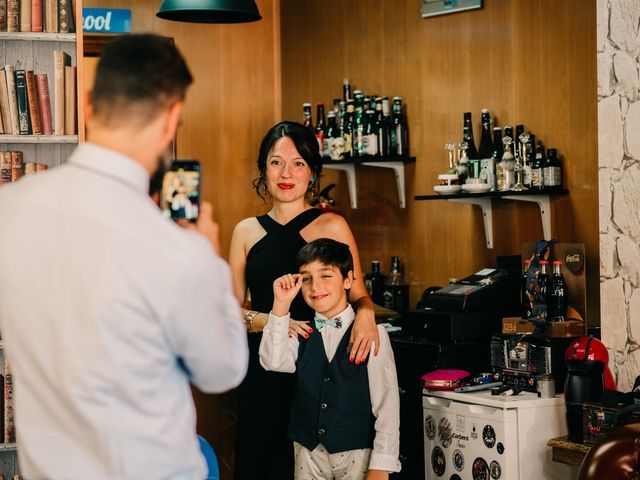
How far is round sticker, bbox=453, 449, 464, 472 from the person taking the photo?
3.73m

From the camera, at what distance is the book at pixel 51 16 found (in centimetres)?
342

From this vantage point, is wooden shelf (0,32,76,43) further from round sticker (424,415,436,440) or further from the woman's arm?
round sticker (424,415,436,440)

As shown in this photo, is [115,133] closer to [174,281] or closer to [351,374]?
[174,281]

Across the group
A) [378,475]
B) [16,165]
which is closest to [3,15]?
[16,165]

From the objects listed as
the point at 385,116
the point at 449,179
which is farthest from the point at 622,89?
the point at 385,116

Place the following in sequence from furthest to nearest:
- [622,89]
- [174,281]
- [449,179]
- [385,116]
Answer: [385,116] → [449,179] → [622,89] → [174,281]

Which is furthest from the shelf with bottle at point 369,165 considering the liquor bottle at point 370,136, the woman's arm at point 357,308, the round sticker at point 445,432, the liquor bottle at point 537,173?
the round sticker at point 445,432

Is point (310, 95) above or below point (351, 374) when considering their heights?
above

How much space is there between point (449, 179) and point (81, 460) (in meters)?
3.18

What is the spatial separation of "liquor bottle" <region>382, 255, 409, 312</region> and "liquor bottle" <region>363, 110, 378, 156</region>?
0.59m

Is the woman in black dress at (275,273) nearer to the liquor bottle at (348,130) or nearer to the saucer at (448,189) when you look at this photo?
the saucer at (448,189)

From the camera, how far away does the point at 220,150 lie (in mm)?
5895

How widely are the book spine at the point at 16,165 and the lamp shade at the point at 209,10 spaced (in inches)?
31.8

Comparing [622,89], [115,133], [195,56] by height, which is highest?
[195,56]
